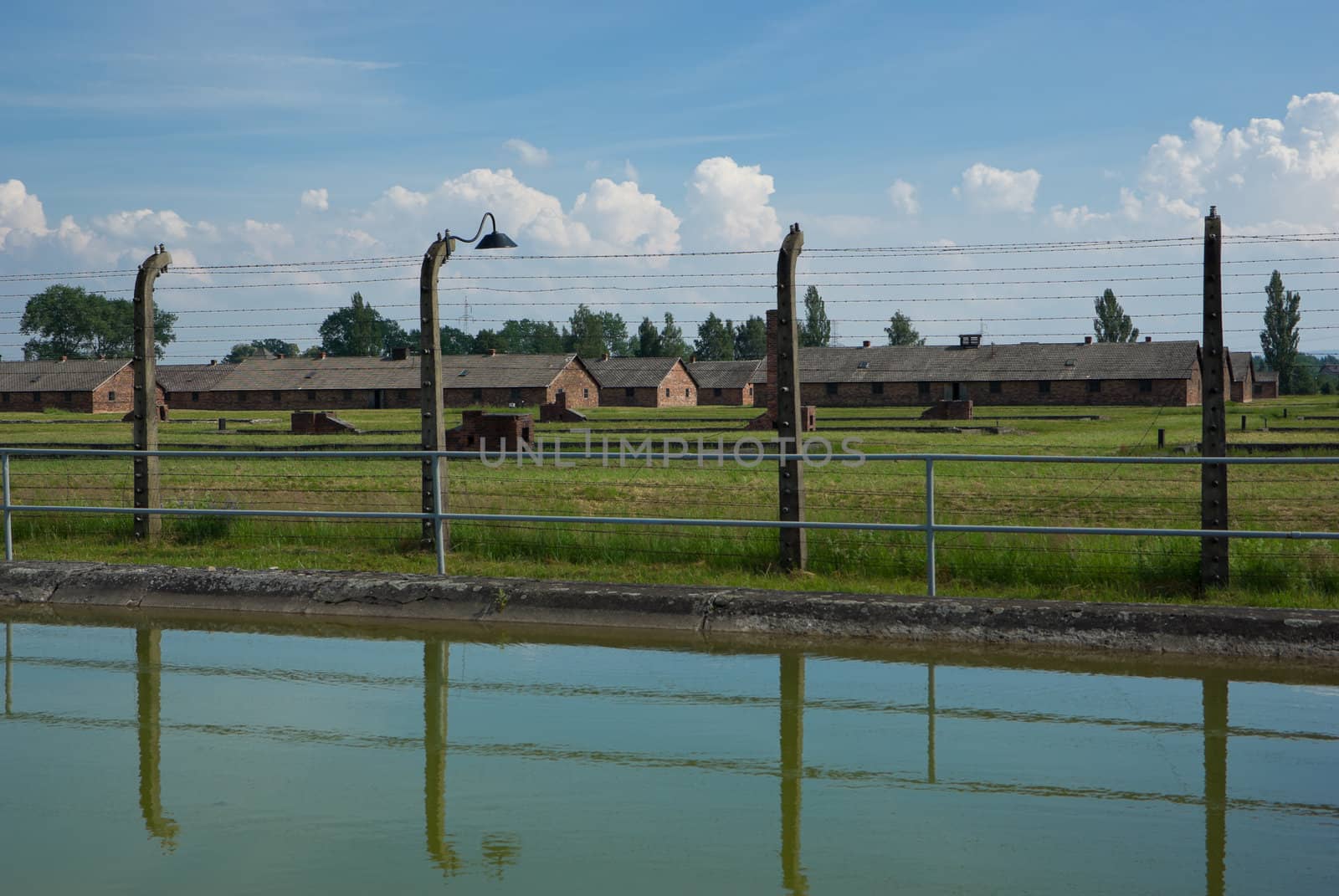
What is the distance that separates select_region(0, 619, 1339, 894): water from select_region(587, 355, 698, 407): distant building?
7824 cm

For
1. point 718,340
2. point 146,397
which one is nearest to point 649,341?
point 718,340

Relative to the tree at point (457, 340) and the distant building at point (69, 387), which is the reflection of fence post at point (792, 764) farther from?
the tree at point (457, 340)

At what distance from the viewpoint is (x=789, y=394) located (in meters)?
10.8

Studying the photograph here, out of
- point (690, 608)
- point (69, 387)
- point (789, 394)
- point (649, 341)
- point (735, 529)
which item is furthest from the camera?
point (649, 341)

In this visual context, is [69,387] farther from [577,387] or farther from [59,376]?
[577,387]

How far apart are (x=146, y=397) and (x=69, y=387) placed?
234 ft

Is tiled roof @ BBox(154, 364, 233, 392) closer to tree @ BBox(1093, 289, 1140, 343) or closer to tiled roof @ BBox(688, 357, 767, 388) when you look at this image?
tiled roof @ BBox(688, 357, 767, 388)

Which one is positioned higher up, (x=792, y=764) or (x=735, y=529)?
(x=735, y=529)

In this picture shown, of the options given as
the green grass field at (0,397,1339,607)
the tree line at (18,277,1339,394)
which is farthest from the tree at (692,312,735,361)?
the green grass field at (0,397,1339,607)

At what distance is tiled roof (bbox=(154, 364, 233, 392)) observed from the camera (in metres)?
85.8

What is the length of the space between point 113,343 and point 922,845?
157 metres

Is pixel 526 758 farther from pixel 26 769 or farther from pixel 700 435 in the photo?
pixel 700 435

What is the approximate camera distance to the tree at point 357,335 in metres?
128

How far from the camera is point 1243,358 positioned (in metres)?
87.1
